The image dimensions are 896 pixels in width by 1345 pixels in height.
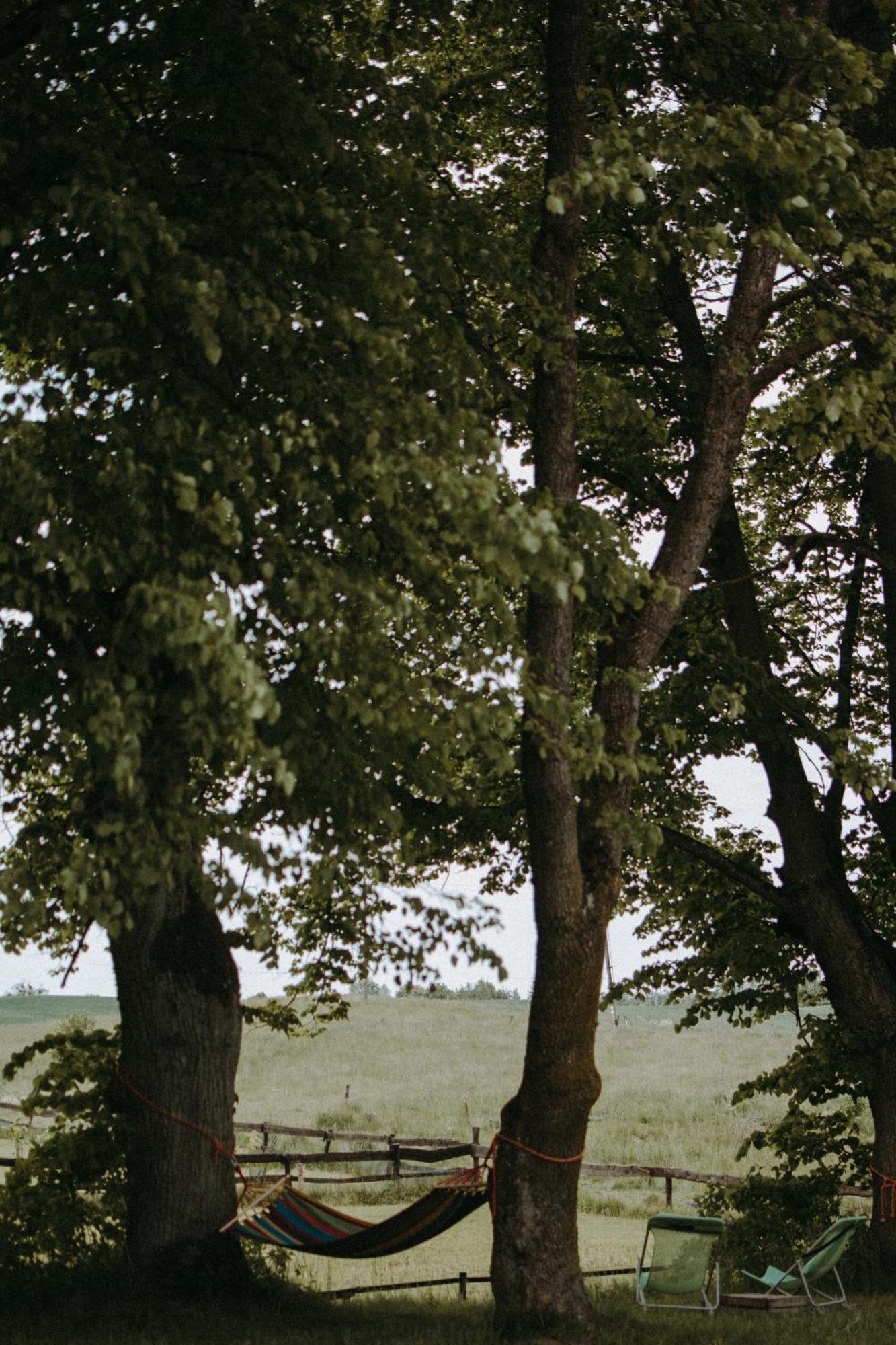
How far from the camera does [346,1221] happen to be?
9344 mm

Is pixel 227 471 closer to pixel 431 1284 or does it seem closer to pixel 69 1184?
pixel 69 1184

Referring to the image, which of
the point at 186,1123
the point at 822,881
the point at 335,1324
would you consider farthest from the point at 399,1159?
the point at 335,1324

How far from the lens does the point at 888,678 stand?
496 inches

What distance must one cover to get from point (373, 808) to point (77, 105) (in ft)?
14.0

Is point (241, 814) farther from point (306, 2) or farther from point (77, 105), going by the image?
point (306, 2)

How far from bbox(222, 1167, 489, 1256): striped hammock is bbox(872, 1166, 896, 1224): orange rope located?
4.12 meters

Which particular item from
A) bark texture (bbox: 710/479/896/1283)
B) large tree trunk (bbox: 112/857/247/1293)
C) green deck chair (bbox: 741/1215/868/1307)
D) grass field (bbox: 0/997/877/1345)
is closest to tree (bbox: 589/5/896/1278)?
bark texture (bbox: 710/479/896/1283)

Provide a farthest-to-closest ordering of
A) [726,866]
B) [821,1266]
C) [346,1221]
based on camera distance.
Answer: [726,866] → [821,1266] → [346,1221]

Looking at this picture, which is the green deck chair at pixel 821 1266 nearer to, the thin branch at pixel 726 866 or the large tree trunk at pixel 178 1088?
the thin branch at pixel 726 866

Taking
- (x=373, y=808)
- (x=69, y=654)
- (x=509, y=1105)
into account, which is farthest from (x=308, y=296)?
(x=509, y=1105)

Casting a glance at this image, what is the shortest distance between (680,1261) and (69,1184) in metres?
4.45

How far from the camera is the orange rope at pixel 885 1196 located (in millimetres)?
11375

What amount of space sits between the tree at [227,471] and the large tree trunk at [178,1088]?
114 millimetres

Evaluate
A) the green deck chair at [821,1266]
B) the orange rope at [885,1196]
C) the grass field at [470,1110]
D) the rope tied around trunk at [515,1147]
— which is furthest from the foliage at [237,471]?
the orange rope at [885,1196]
